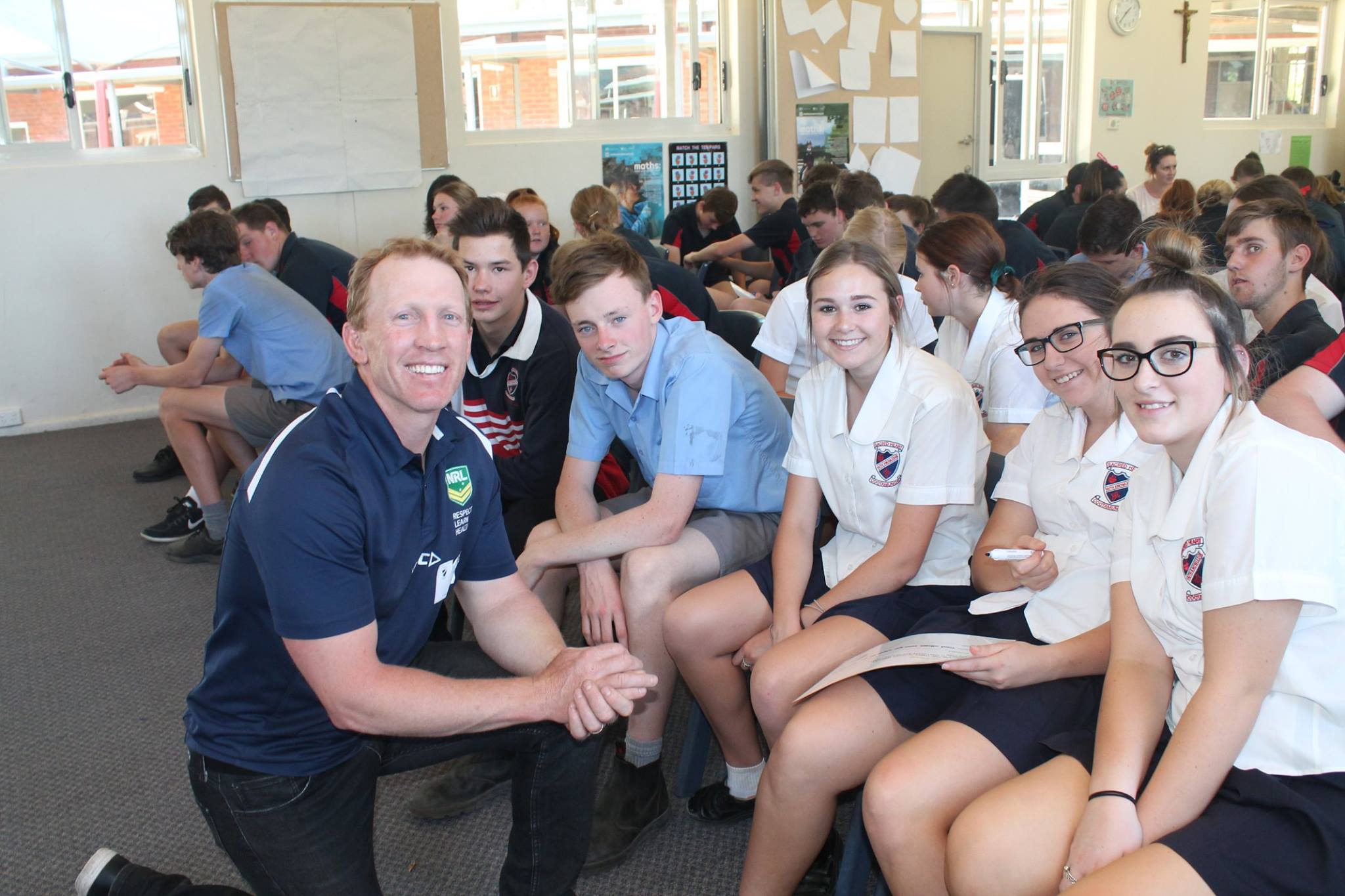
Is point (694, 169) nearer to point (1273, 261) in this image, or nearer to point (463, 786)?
point (1273, 261)

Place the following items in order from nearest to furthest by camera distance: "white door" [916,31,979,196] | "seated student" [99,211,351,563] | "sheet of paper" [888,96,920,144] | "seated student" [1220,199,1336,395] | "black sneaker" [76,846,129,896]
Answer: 1. "black sneaker" [76,846,129,896]
2. "seated student" [1220,199,1336,395]
3. "seated student" [99,211,351,563]
4. "sheet of paper" [888,96,920,144]
5. "white door" [916,31,979,196]

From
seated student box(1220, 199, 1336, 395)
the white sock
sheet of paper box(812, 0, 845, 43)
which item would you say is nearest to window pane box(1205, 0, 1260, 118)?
sheet of paper box(812, 0, 845, 43)

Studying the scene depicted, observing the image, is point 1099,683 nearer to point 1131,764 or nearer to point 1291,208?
point 1131,764

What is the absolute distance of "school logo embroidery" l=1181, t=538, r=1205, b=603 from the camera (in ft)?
4.21

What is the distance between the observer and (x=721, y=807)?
81.0 inches

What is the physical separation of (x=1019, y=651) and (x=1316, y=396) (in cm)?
96

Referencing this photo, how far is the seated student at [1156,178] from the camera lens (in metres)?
7.05

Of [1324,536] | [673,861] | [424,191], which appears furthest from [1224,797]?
[424,191]

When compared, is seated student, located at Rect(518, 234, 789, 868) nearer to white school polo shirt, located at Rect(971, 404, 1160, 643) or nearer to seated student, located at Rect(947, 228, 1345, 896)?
white school polo shirt, located at Rect(971, 404, 1160, 643)

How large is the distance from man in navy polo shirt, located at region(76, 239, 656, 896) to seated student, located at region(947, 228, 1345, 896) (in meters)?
0.58

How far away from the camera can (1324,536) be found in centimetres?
115

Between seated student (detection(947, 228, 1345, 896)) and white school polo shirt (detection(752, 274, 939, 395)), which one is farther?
white school polo shirt (detection(752, 274, 939, 395))

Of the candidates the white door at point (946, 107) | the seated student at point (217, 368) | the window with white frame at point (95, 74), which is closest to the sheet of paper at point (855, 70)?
the white door at point (946, 107)

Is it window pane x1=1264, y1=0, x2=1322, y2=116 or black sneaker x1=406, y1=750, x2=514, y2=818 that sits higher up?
window pane x1=1264, y1=0, x2=1322, y2=116
